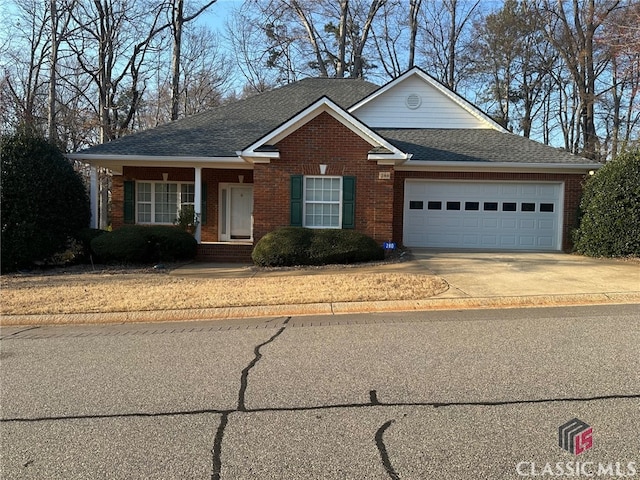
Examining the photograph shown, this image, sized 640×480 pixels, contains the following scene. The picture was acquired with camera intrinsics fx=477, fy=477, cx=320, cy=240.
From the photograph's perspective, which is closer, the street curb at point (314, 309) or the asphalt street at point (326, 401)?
the asphalt street at point (326, 401)

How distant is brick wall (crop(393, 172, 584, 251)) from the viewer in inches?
609

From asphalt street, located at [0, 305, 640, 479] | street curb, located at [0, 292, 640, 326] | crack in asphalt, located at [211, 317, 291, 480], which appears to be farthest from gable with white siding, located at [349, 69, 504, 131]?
crack in asphalt, located at [211, 317, 291, 480]

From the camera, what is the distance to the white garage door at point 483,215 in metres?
15.8

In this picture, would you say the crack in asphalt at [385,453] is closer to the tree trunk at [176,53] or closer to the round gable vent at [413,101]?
the round gable vent at [413,101]

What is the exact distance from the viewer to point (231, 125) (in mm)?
17844

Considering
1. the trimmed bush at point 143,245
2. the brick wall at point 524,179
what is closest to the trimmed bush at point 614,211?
the brick wall at point 524,179

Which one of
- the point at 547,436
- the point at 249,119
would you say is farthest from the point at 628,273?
the point at 249,119

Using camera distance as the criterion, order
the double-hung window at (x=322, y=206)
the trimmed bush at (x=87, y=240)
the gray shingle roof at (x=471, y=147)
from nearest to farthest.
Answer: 1. the trimmed bush at (x=87, y=240)
2. the double-hung window at (x=322, y=206)
3. the gray shingle roof at (x=471, y=147)

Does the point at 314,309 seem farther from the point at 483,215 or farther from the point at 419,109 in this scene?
the point at 419,109

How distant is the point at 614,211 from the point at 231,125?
1282 cm

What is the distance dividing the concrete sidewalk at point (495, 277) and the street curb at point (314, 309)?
16 millimetres

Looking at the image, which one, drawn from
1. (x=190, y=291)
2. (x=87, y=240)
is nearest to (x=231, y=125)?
(x=87, y=240)

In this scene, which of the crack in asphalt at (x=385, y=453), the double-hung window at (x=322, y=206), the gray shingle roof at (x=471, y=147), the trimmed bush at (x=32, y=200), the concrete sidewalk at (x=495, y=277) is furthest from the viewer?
the gray shingle roof at (x=471, y=147)

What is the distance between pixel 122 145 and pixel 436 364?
46.9 feet
